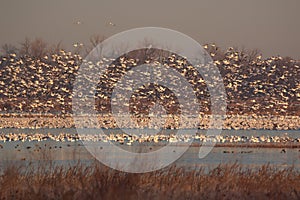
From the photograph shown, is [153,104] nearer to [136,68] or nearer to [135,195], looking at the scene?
[136,68]

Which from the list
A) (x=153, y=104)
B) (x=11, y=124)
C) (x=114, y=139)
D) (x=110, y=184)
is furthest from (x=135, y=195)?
(x=153, y=104)

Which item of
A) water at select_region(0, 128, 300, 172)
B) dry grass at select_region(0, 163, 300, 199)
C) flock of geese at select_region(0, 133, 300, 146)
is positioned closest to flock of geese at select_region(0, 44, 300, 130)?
flock of geese at select_region(0, 133, 300, 146)

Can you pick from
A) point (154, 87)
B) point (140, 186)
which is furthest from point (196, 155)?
point (154, 87)

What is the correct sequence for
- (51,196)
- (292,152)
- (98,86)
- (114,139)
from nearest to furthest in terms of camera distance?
(51,196) < (292,152) < (114,139) < (98,86)

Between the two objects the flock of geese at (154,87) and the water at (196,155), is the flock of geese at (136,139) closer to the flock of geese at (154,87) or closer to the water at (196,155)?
the water at (196,155)

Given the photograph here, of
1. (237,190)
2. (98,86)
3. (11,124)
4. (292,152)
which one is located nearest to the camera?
(237,190)
